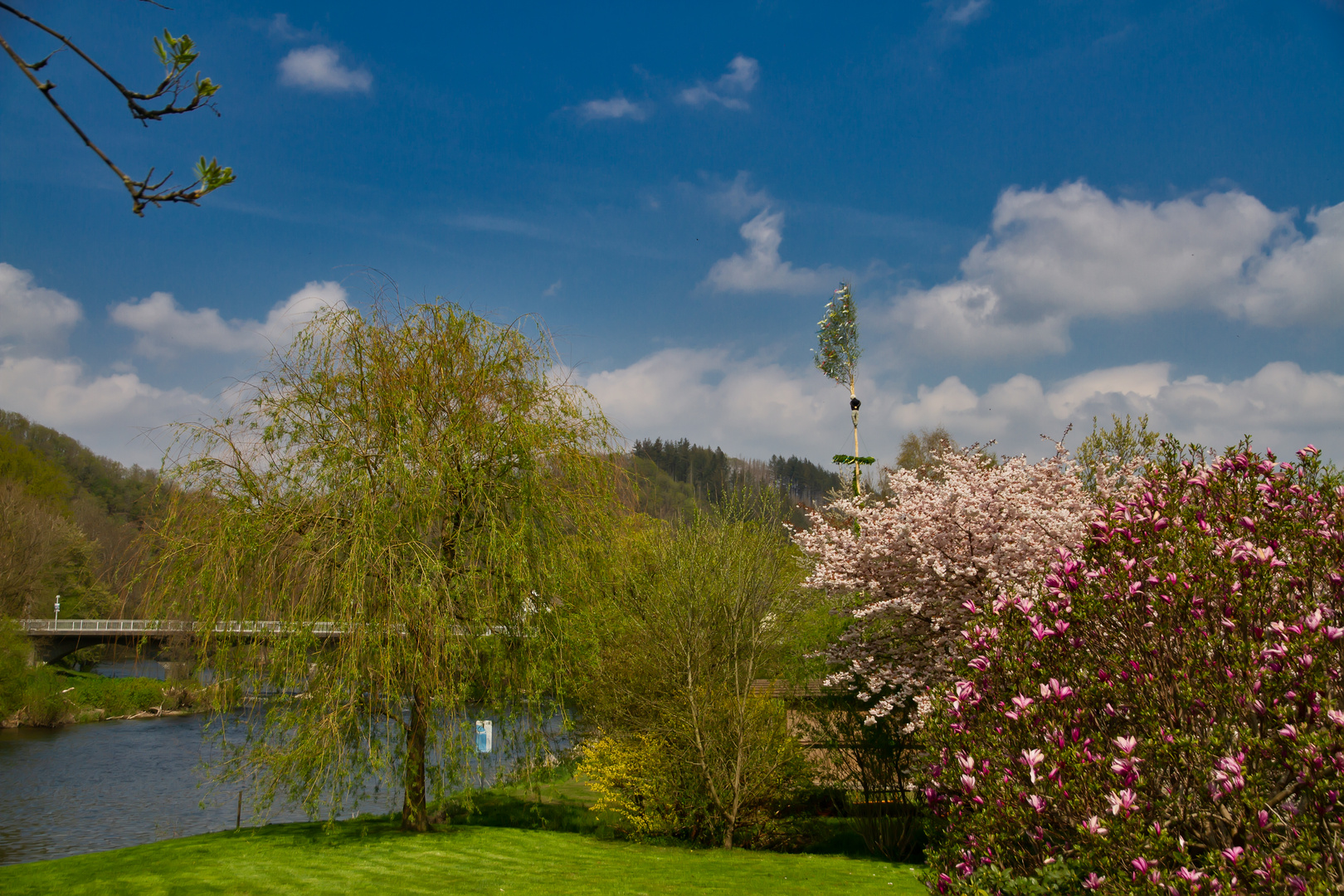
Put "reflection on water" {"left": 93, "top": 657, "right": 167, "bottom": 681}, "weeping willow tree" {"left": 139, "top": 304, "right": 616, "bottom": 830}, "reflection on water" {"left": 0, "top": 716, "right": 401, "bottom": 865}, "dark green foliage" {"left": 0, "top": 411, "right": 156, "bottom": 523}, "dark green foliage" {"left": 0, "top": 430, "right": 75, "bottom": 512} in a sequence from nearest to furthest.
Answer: "weeping willow tree" {"left": 139, "top": 304, "right": 616, "bottom": 830} < "reflection on water" {"left": 0, "top": 716, "right": 401, "bottom": 865} < "reflection on water" {"left": 93, "top": 657, "right": 167, "bottom": 681} < "dark green foliage" {"left": 0, "top": 430, "right": 75, "bottom": 512} < "dark green foliage" {"left": 0, "top": 411, "right": 156, "bottom": 523}

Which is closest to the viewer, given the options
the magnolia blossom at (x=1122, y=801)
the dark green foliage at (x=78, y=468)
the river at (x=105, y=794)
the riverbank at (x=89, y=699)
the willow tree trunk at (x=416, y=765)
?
the magnolia blossom at (x=1122, y=801)

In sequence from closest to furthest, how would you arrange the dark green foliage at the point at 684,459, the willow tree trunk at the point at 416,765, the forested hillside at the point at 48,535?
the willow tree trunk at the point at 416,765 → the forested hillside at the point at 48,535 → the dark green foliage at the point at 684,459

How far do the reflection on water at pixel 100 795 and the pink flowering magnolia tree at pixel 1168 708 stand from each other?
1132 cm

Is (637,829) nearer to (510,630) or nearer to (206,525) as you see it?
(510,630)

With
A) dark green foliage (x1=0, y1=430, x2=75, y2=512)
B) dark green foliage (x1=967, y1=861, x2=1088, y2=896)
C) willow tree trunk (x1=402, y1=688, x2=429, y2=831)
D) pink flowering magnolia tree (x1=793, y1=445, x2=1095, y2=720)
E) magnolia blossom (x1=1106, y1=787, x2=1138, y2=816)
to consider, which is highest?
dark green foliage (x1=0, y1=430, x2=75, y2=512)

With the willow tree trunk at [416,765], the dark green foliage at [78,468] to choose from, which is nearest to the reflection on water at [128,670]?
the dark green foliage at [78,468]

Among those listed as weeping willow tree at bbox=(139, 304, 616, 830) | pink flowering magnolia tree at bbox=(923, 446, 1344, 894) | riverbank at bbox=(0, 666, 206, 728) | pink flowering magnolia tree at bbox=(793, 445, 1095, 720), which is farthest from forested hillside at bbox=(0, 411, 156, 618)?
pink flowering magnolia tree at bbox=(923, 446, 1344, 894)

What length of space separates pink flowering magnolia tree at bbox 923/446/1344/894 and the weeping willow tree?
836 cm

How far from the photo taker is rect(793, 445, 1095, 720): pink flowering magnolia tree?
11711 millimetres

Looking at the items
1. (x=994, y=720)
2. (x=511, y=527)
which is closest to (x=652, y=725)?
(x=511, y=527)

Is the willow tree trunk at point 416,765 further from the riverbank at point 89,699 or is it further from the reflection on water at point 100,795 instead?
the riverbank at point 89,699

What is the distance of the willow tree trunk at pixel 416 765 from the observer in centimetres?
1211

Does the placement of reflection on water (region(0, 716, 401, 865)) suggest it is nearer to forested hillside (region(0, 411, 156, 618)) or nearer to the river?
the river

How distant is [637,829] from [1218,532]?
1357 cm
